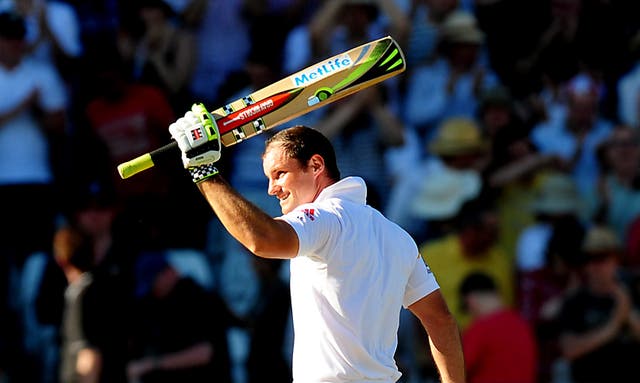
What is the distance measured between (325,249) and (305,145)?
53cm

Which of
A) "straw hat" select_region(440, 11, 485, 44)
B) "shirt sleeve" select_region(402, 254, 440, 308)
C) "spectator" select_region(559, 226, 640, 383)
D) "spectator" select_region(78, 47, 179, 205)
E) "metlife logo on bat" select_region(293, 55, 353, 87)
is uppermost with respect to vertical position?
"spectator" select_region(78, 47, 179, 205)

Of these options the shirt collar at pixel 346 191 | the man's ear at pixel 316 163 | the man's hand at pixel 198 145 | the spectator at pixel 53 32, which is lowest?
the shirt collar at pixel 346 191

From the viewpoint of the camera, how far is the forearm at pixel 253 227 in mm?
5125

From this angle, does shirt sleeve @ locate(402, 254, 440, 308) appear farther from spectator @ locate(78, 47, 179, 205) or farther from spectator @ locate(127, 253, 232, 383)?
spectator @ locate(78, 47, 179, 205)

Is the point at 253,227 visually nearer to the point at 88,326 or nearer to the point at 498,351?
the point at 88,326

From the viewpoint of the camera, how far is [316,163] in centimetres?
576

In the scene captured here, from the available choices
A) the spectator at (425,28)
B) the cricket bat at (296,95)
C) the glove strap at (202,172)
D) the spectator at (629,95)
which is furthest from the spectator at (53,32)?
the glove strap at (202,172)

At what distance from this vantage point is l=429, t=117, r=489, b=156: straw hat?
10.5 m

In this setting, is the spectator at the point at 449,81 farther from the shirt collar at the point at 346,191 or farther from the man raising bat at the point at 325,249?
the shirt collar at the point at 346,191

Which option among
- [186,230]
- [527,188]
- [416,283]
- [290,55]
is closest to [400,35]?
[290,55]

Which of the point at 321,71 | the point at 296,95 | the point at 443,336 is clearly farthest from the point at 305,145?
the point at 443,336

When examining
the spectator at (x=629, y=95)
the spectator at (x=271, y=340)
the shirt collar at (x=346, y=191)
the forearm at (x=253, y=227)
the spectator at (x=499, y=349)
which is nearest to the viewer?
the forearm at (x=253, y=227)

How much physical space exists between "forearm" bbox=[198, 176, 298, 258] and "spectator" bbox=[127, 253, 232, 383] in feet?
15.0

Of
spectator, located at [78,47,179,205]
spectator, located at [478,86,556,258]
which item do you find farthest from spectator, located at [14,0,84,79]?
spectator, located at [478,86,556,258]
